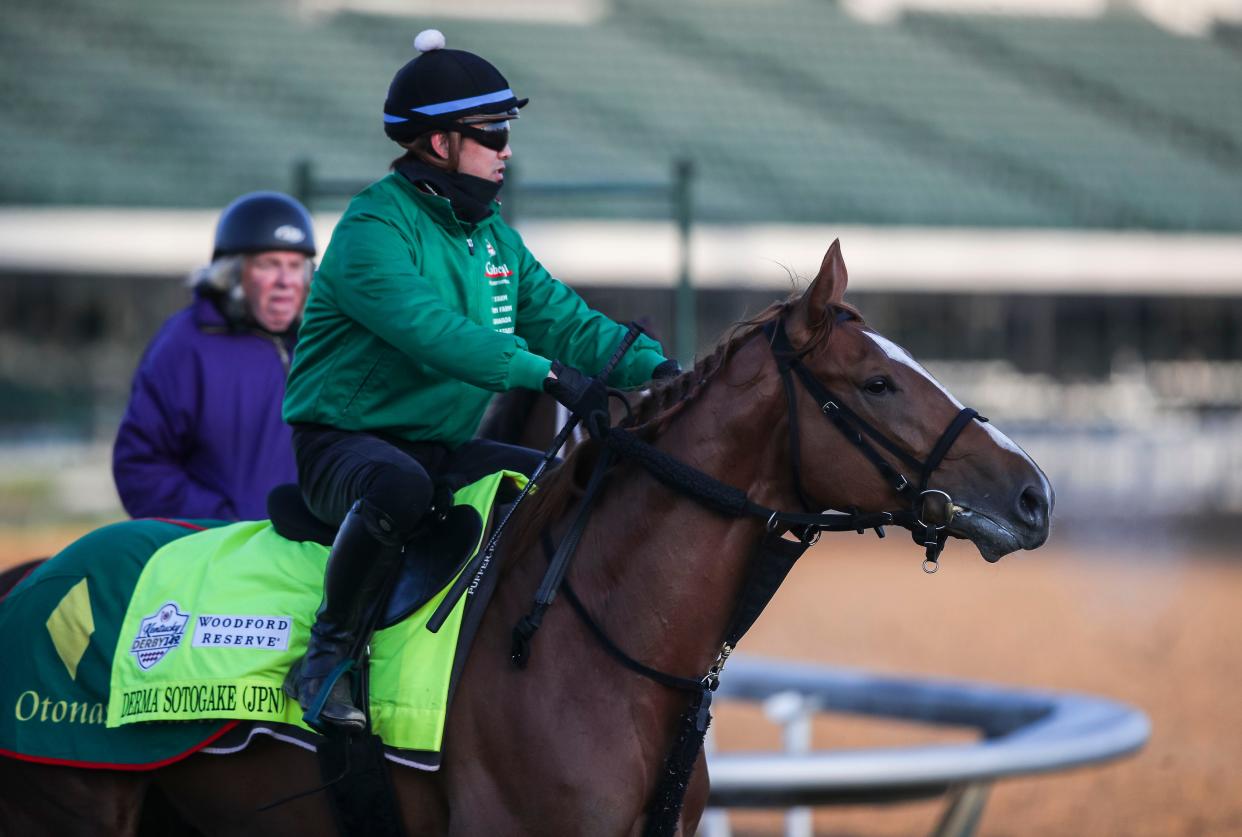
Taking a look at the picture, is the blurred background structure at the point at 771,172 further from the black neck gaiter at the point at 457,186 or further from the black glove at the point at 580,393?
the black glove at the point at 580,393

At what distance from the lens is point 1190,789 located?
6773 millimetres

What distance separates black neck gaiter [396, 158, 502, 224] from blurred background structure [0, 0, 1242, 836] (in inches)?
217

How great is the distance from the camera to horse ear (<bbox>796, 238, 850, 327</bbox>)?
265cm

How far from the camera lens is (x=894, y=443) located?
8.71 ft

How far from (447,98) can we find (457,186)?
0.17 metres

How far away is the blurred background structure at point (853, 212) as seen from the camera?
40.7 feet

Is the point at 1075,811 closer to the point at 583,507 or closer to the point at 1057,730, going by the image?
the point at 1057,730

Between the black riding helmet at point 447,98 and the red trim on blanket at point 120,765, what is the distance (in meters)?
1.27

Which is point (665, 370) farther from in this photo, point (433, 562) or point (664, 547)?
point (433, 562)

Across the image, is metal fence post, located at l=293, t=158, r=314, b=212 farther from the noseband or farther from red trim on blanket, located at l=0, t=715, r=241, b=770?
the noseband

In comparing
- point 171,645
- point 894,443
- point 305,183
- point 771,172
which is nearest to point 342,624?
point 171,645

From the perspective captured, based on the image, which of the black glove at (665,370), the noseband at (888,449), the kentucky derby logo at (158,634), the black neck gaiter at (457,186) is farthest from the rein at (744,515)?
the kentucky derby logo at (158,634)

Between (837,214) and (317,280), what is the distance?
18.6m

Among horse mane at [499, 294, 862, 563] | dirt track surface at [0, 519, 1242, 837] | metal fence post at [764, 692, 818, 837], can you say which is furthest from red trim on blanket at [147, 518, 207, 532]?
dirt track surface at [0, 519, 1242, 837]
